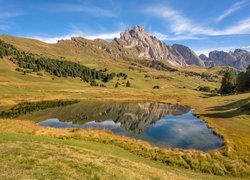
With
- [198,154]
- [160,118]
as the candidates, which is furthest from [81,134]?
[160,118]

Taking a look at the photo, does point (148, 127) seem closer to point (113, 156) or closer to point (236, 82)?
point (113, 156)

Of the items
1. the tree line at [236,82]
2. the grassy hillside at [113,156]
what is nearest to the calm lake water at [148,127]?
the grassy hillside at [113,156]

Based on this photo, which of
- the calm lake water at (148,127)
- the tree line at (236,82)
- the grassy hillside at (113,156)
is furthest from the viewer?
the tree line at (236,82)

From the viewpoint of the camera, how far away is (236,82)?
181m

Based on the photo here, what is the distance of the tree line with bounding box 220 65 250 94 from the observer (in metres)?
165

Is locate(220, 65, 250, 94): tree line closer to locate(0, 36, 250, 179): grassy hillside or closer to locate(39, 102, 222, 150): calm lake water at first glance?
locate(39, 102, 222, 150): calm lake water

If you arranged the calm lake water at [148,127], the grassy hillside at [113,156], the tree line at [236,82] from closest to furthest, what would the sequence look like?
the grassy hillside at [113,156]
the calm lake water at [148,127]
the tree line at [236,82]

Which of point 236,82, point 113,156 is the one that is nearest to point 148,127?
point 113,156

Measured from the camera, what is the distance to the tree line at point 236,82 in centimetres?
16475

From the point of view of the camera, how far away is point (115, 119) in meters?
94.9

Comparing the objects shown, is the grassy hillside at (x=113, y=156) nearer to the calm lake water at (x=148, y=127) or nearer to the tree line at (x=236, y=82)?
the calm lake water at (x=148, y=127)

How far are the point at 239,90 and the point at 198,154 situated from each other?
13576 cm

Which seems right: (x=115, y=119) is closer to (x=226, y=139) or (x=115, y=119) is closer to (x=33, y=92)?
(x=226, y=139)

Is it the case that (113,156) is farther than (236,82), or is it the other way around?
(236,82)
